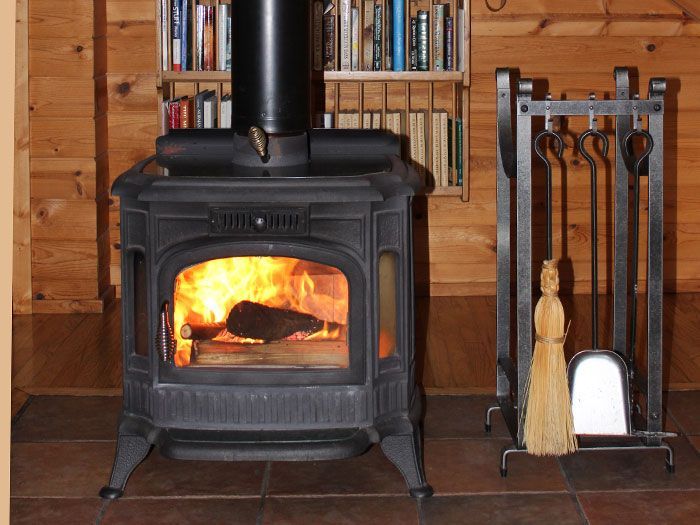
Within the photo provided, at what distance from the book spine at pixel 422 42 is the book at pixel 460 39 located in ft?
0.37

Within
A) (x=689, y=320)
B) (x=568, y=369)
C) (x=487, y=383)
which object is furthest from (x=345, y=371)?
(x=689, y=320)

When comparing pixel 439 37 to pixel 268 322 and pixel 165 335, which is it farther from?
pixel 165 335

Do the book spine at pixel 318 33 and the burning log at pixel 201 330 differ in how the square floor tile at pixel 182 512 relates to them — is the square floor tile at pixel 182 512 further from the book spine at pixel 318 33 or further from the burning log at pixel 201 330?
the book spine at pixel 318 33

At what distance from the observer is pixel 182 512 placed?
265 centimetres

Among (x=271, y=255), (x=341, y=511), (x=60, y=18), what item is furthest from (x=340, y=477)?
(x=60, y=18)

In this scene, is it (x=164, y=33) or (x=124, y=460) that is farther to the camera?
(x=164, y=33)

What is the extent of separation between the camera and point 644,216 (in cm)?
441

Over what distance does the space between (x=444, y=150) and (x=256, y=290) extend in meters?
1.74

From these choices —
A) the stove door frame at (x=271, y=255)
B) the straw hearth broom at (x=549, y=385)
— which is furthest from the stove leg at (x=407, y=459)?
the straw hearth broom at (x=549, y=385)

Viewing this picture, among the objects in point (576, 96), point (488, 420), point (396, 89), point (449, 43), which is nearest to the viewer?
point (488, 420)

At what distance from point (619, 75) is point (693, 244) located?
6.01 ft

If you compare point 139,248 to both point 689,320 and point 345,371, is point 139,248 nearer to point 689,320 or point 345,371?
point 345,371

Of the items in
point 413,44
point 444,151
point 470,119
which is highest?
point 413,44

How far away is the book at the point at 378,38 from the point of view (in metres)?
4.11
